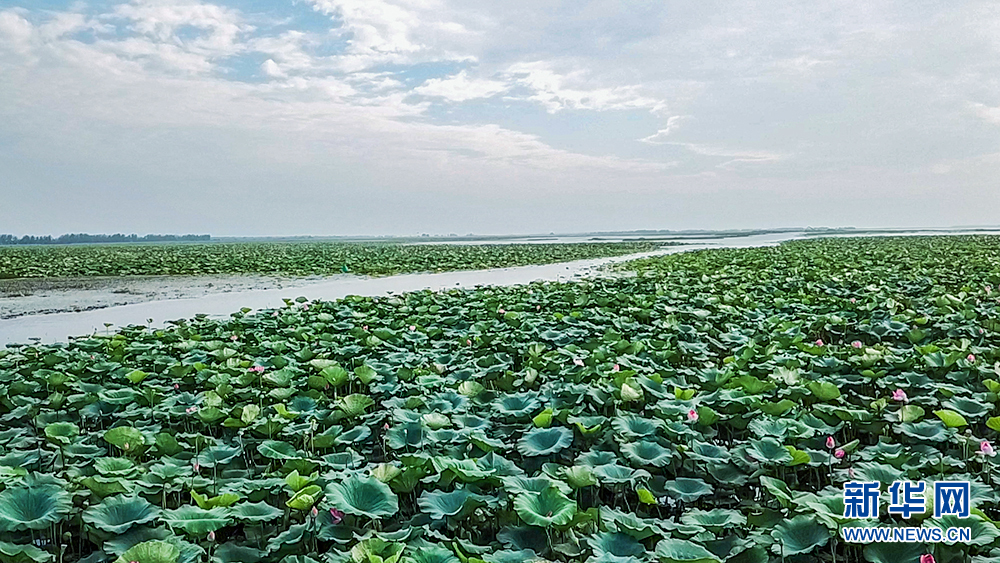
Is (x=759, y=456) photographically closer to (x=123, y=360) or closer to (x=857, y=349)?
(x=857, y=349)

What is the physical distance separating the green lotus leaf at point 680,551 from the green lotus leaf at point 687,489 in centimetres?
55

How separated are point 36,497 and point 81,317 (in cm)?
849

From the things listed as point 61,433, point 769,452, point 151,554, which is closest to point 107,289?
point 61,433

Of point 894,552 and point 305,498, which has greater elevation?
point 305,498

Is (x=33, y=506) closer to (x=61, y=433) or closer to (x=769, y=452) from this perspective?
(x=61, y=433)

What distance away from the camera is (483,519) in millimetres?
2568

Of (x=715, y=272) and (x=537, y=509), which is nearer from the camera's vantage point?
(x=537, y=509)

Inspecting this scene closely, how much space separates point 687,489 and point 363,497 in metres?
1.25

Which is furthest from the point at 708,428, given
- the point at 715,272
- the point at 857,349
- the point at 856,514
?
the point at 715,272

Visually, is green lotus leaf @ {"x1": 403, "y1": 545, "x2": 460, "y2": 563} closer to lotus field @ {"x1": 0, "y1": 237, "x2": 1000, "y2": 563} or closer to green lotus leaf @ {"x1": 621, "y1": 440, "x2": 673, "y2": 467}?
lotus field @ {"x1": 0, "y1": 237, "x2": 1000, "y2": 563}

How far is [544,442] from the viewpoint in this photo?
3.13 meters

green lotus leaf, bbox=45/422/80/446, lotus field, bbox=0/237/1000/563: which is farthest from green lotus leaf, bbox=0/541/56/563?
green lotus leaf, bbox=45/422/80/446

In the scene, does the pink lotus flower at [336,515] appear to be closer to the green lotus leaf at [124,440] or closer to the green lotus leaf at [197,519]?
the green lotus leaf at [197,519]

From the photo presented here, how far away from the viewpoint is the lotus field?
2.28m
